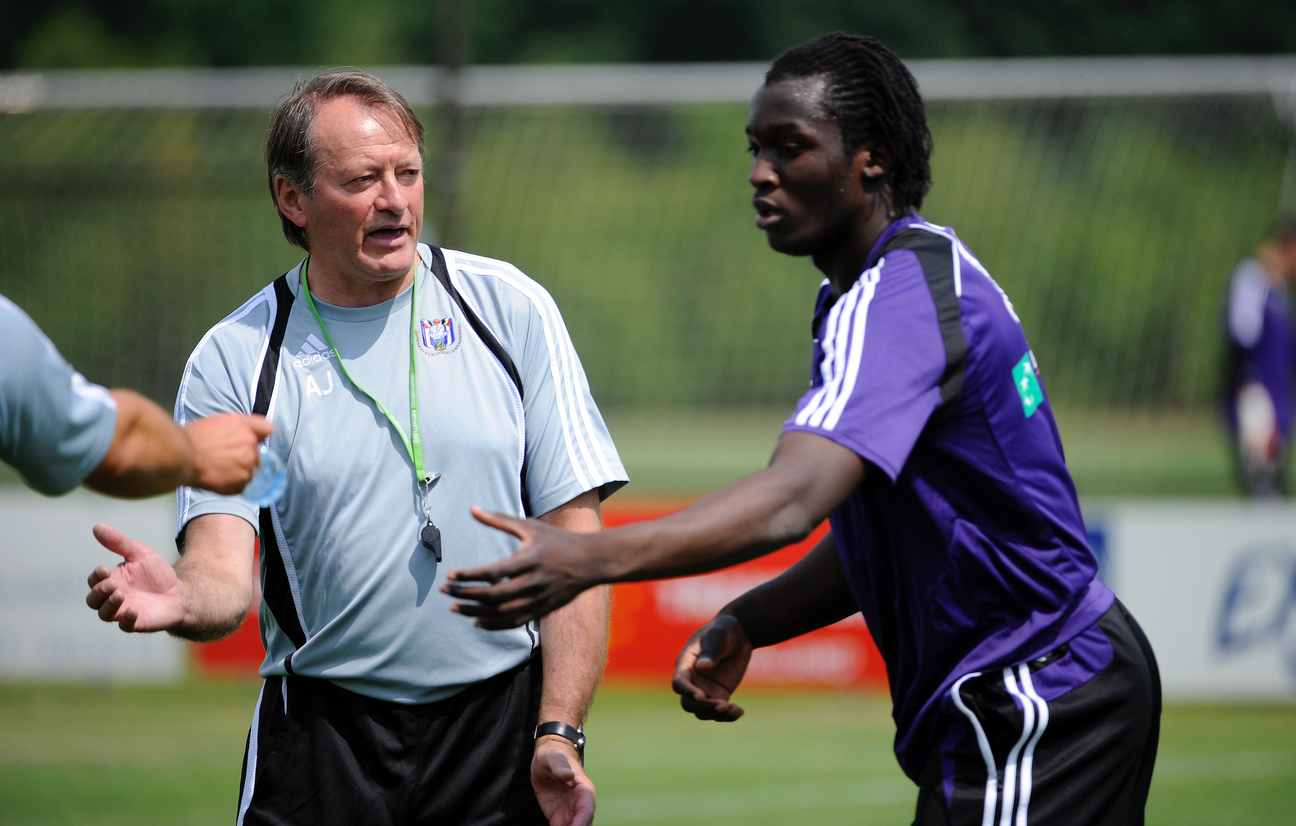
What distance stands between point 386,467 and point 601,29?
39.3m

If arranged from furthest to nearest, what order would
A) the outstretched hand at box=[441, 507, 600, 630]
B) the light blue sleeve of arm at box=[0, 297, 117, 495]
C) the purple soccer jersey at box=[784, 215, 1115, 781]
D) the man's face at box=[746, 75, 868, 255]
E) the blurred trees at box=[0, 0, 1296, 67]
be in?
1. the blurred trees at box=[0, 0, 1296, 67]
2. the man's face at box=[746, 75, 868, 255]
3. the purple soccer jersey at box=[784, 215, 1115, 781]
4. the light blue sleeve of arm at box=[0, 297, 117, 495]
5. the outstretched hand at box=[441, 507, 600, 630]

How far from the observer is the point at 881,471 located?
2395 millimetres

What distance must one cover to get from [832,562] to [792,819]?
13.2 feet

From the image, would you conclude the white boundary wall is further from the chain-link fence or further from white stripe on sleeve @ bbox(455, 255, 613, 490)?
white stripe on sleeve @ bbox(455, 255, 613, 490)

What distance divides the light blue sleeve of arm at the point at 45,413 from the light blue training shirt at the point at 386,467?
63 centimetres

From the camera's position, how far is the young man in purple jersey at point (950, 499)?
8.33 feet

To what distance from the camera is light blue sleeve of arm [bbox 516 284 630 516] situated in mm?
3166

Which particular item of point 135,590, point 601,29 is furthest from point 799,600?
point 601,29

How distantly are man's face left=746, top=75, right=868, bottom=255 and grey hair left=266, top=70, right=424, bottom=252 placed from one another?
37.6 inches

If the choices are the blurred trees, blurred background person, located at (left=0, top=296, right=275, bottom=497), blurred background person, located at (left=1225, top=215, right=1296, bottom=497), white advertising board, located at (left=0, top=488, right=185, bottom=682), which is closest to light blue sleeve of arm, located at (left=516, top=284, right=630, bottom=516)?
blurred background person, located at (left=0, top=296, right=275, bottom=497)

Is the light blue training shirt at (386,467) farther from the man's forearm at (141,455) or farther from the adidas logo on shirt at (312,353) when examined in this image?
the man's forearm at (141,455)

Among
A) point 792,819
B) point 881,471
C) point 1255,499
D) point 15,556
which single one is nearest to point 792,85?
point 881,471

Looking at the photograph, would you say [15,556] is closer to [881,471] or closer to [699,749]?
[699,749]

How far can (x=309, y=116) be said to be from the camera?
3.18 meters
